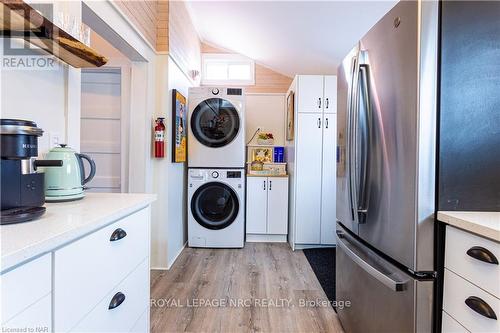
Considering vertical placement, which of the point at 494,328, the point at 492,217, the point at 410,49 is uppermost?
the point at 410,49

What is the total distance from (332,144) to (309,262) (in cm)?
139

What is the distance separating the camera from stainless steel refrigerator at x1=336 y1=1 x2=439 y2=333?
3.22 ft

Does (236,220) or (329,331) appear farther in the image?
(236,220)

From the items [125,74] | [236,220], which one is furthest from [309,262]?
[125,74]

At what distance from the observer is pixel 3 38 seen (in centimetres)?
101

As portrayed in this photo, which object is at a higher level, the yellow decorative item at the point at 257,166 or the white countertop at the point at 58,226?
the yellow decorative item at the point at 257,166

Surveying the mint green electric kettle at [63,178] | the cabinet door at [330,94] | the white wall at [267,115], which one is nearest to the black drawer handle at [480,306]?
the mint green electric kettle at [63,178]

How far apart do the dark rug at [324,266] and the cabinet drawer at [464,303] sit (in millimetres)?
1258

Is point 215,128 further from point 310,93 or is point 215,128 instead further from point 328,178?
point 328,178

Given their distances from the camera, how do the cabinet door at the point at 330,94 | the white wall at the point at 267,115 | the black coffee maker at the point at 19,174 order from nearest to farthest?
the black coffee maker at the point at 19,174 < the cabinet door at the point at 330,94 < the white wall at the point at 267,115

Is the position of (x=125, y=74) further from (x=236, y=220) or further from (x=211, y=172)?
(x=236, y=220)

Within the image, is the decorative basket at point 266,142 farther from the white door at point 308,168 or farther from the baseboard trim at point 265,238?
the baseboard trim at point 265,238

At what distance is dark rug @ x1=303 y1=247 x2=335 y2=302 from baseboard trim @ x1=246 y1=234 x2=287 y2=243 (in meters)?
0.41

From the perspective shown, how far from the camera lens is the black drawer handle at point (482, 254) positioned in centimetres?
77
